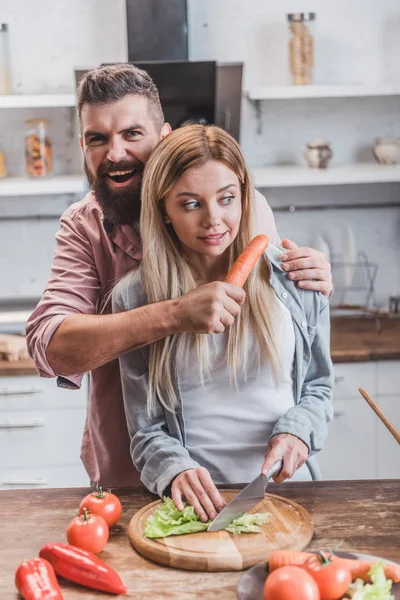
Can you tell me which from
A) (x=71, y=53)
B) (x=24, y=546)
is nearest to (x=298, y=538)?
(x=24, y=546)

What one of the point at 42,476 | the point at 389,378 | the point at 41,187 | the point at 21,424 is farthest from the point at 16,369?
the point at 389,378

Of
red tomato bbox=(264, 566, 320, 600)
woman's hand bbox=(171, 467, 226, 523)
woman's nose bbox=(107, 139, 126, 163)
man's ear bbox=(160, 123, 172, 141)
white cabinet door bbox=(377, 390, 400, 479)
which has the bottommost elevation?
white cabinet door bbox=(377, 390, 400, 479)

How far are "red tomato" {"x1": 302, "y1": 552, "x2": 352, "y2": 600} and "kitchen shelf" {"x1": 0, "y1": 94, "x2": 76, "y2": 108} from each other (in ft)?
8.56

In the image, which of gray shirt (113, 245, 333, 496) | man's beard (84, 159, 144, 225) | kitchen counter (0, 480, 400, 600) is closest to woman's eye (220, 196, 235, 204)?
gray shirt (113, 245, 333, 496)

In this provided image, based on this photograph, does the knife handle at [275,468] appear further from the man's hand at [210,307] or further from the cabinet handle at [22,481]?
the cabinet handle at [22,481]

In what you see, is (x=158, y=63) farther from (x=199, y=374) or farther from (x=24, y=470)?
(x=199, y=374)

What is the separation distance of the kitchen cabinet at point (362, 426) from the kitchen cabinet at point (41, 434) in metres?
1.00

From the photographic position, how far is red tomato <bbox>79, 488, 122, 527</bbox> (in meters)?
1.52

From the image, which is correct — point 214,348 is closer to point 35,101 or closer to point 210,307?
point 210,307

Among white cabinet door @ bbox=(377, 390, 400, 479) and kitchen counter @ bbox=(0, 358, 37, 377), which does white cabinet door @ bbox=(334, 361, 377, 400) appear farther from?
kitchen counter @ bbox=(0, 358, 37, 377)

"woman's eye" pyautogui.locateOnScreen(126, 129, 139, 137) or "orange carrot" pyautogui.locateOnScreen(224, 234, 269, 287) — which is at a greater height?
"woman's eye" pyautogui.locateOnScreen(126, 129, 139, 137)

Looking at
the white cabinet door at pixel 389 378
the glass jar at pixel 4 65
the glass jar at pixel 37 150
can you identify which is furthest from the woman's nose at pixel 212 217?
the glass jar at pixel 4 65

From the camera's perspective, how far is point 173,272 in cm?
178

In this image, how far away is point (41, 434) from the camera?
3.36 metres
